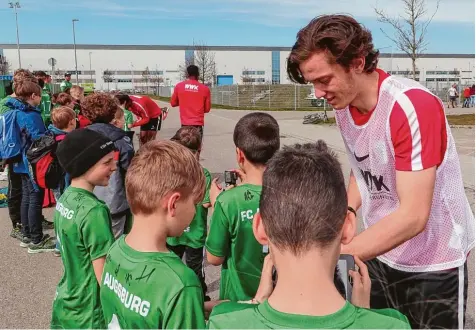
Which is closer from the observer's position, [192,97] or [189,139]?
[189,139]

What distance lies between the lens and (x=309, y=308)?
128 cm

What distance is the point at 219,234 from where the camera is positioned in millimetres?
2787

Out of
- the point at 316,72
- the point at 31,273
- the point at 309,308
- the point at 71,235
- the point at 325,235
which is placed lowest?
the point at 31,273

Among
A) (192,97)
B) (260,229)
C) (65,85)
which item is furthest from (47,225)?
(65,85)

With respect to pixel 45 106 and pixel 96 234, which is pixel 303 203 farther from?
pixel 45 106

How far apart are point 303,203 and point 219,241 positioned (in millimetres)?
1497

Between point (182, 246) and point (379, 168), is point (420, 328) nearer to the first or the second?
point (379, 168)

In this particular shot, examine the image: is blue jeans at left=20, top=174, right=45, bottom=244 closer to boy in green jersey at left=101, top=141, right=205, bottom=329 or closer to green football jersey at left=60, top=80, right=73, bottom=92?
boy in green jersey at left=101, top=141, right=205, bottom=329

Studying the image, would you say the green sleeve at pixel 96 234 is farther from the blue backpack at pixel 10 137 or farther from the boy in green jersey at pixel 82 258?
the blue backpack at pixel 10 137

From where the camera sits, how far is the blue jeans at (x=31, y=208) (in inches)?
236

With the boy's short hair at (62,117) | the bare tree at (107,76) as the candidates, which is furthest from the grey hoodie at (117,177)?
the bare tree at (107,76)

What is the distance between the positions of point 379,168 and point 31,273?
4.21 meters

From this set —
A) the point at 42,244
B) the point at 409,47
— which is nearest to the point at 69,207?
the point at 42,244

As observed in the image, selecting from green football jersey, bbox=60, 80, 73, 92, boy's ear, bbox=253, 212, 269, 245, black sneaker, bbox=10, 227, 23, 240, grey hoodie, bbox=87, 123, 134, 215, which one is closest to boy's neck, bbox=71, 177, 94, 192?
grey hoodie, bbox=87, 123, 134, 215
